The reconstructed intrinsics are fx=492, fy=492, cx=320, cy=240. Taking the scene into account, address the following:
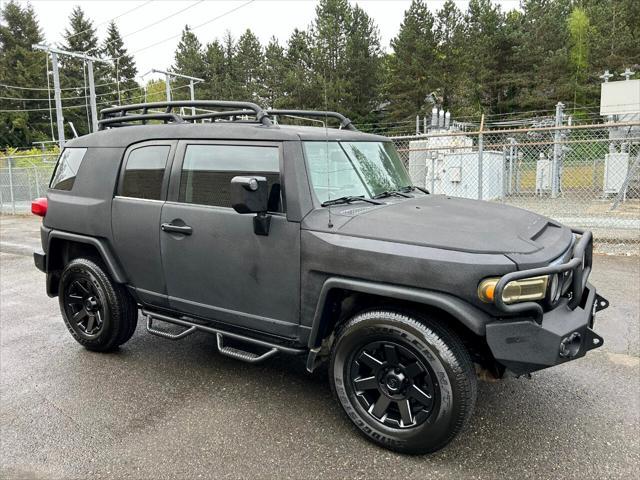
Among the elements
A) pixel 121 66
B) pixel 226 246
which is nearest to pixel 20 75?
pixel 121 66

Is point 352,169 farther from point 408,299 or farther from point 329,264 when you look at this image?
point 408,299

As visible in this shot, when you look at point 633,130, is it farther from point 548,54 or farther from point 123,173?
point 548,54

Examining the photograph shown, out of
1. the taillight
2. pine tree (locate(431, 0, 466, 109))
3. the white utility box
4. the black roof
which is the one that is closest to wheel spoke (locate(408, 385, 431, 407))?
the black roof

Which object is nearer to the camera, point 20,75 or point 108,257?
point 108,257

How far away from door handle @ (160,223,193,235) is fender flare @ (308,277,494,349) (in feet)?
3.73

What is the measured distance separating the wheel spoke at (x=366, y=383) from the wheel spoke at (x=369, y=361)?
8 cm

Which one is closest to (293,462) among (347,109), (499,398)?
(499,398)

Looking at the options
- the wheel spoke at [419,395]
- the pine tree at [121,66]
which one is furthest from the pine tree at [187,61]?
the wheel spoke at [419,395]

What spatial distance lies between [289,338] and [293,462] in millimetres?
751

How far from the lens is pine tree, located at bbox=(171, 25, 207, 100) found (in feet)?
173

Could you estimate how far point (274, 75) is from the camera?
1847 inches

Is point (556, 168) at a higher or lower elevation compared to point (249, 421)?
higher

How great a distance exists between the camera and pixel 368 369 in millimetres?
2924

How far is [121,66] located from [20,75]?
40.5 feet
